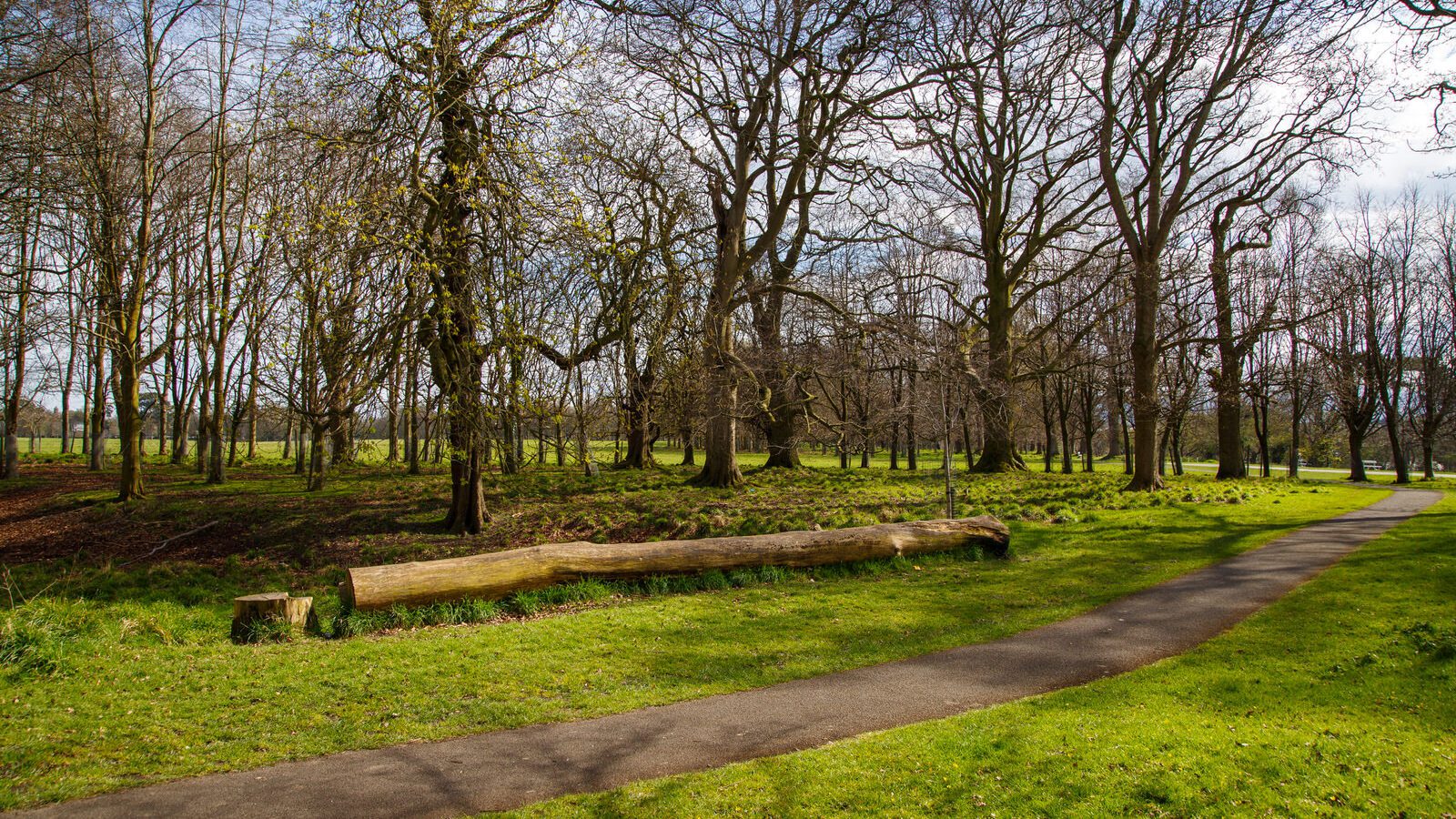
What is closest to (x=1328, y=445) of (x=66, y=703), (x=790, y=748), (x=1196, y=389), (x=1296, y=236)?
(x=1296, y=236)

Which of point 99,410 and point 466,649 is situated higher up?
point 99,410

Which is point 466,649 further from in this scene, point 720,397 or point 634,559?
point 720,397

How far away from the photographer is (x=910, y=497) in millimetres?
17297

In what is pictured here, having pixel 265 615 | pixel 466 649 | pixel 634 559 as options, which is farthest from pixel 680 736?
pixel 265 615

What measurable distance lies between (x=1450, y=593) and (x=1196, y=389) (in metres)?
24.2

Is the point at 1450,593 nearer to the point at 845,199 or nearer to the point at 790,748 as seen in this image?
the point at 790,748

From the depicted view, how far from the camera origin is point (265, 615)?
7.67m

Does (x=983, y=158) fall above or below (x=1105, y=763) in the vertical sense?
above

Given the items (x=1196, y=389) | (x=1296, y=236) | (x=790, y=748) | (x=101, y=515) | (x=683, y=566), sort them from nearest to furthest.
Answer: (x=790, y=748)
(x=683, y=566)
(x=101, y=515)
(x=1196, y=389)
(x=1296, y=236)

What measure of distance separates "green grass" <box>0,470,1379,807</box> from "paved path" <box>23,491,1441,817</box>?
261 millimetres

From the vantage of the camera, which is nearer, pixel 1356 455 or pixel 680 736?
pixel 680 736

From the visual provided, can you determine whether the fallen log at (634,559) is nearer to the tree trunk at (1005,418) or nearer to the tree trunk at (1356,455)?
the tree trunk at (1005,418)

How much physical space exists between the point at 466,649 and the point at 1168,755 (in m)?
6.03

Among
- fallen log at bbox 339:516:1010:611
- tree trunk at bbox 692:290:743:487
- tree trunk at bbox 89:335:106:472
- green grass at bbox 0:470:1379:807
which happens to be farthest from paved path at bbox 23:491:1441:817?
tree trunk at bbox 89:335:106:472
